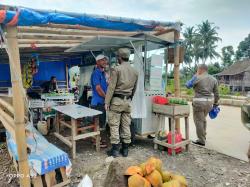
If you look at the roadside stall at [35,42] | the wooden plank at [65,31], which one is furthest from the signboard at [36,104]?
the wooden plank at [65,31]

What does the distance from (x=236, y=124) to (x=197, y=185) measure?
5.37 metres

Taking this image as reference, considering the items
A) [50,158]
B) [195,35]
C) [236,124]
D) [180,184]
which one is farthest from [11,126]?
[195,35]

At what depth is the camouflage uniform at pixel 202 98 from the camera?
5258 mm

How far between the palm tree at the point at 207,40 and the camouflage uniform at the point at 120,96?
47.6 metres

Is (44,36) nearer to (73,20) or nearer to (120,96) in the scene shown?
(73,20)

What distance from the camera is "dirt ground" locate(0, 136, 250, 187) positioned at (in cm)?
350

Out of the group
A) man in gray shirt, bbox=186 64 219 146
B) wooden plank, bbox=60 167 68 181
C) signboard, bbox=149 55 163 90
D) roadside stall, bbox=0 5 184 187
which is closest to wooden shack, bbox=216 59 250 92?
man in gray shirt, bbox=186 64 219 146

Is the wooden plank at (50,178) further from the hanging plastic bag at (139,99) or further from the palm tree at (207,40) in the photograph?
the palm tree at (207,40)

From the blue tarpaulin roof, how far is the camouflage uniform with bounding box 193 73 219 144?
53.7 inches

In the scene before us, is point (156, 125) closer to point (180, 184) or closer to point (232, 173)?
point (232, 173)

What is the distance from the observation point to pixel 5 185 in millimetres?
3393

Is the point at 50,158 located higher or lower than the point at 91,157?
higher

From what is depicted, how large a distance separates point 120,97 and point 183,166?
1.66m

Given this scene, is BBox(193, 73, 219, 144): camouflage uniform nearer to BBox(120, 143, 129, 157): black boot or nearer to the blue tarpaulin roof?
the blue tarpaulin roof
